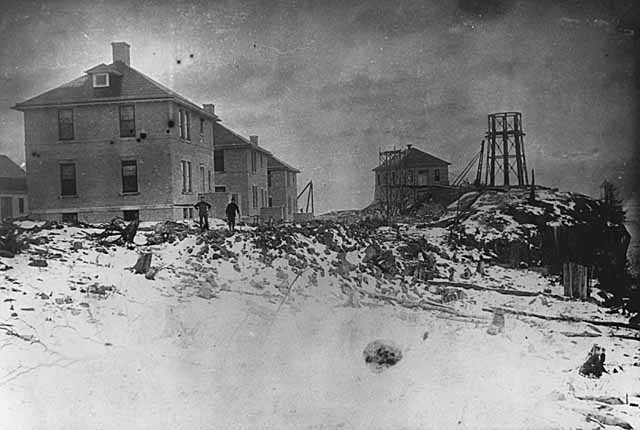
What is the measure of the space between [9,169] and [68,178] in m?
0.28

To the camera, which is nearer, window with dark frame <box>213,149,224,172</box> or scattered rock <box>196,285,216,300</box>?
scattered rock <box>196,285,216,300</box>

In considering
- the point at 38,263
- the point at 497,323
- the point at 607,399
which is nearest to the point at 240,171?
the point at 38,263

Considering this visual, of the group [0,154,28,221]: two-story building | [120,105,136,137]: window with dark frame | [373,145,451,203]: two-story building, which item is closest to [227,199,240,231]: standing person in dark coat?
[120,105,136,137]: window with dark frame

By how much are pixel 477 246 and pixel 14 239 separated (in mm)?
2121

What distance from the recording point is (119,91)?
258 cm

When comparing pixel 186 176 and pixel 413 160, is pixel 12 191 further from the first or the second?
pixel 413 160

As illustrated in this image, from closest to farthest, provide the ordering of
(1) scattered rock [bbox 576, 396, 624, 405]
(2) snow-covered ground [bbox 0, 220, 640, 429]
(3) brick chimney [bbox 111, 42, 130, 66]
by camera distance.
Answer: (2) snow-covered ground [bbox 0, 220, 640, 429], (1) scattered rock [bbox 576, 396, 624, 405], (3) brick chimney [bbox 111, 42, 130, 66]

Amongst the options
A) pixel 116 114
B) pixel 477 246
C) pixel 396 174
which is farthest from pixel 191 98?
pixel 477 246

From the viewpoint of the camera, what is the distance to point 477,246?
2676 mm

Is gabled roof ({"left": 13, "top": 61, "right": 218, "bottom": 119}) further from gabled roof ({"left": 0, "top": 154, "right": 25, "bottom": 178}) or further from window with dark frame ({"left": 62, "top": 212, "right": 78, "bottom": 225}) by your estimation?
window with dark frame ({"left": 62, "top": 212, "right": 78, "bottom": 225})

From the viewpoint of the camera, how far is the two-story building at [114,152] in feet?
8.39

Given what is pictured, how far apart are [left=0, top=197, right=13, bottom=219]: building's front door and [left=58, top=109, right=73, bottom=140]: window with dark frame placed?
376 mm

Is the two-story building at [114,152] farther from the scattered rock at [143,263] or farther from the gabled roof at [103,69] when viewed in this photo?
the scattered rock at [143,263]

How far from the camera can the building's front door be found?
259 cm
